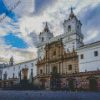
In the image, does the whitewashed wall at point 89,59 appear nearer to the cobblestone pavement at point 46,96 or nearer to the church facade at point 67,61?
the church facade at point 67,61

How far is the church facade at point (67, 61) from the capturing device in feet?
124

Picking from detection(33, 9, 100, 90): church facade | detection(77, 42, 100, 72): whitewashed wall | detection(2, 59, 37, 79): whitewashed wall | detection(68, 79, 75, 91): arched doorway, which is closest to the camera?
detection(33, 9, 100, 90): church facade

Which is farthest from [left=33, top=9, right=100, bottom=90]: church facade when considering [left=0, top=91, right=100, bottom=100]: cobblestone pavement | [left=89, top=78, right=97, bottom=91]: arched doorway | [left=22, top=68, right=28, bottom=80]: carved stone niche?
[left=0, top=91, right=100, bottom=100]: cobblestone pavement

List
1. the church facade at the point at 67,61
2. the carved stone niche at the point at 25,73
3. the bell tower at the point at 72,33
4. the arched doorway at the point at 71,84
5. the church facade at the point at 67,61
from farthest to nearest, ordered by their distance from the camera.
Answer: the carved stone niche at the point at 25,73 → the bell tower at the point at 72,33 → the arched doorway at the point at 71,84 → the church facade at the point at 67,61 → the church facade at the point at 67,61

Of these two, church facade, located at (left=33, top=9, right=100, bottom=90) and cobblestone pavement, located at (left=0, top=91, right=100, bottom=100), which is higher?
church facade, located at (left=33, top=9, right=100, bottom=90)

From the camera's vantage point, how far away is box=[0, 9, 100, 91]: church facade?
124ft

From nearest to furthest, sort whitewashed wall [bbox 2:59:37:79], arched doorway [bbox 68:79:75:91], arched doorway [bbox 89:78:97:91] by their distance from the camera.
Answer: arched doorway [bbox 89:78:97:91] < arched doorway [bbox 68:79:75:91] < whitewashed wall [bbox 2:59:37:79]

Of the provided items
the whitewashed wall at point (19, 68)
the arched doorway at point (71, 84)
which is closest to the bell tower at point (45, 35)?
the whitewashed wall at point (19, 68)

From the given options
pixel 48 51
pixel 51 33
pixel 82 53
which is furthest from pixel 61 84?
pixel 51 33

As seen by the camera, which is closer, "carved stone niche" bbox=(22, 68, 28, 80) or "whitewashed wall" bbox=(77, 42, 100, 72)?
"whitewashed wall" bbox=(77, 42, 100, 72)

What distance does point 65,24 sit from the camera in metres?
48.1

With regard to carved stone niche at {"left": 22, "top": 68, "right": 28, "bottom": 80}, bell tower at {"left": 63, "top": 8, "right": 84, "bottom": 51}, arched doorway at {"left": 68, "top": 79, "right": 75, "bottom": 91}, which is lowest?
arched doorway at {"left": 68, "top": 79, "right": 75, "bottom": 91}

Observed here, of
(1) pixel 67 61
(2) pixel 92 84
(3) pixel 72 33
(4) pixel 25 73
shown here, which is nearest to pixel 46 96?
(2) pixel 92 84

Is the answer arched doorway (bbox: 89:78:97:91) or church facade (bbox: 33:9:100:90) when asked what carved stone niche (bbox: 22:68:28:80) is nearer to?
church facade (bbox: 33:9:100:90)
